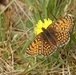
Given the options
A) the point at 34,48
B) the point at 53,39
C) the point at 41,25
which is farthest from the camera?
the point at 41,25

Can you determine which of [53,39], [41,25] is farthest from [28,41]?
[53,39]

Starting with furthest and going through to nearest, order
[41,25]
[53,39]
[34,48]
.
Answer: [41,25] → [53,39] → [34,48]

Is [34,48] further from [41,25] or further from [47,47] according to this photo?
[41,25]

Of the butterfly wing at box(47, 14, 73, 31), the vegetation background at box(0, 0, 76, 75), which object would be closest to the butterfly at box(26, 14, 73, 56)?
the butterfly wing at box(47, 14, 73, 31)

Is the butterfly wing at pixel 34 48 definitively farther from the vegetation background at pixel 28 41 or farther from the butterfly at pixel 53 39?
the vegetation background at pixel 28 41

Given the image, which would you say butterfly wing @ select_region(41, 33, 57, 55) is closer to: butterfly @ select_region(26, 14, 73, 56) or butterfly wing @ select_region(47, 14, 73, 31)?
butterfly @ select_region(26, 14, 73, 56)

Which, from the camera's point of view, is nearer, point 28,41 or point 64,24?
point 64,24

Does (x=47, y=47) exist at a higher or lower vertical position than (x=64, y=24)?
lower

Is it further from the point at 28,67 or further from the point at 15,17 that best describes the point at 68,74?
the point at 15,17

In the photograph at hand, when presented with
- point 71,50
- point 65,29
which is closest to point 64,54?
point 71,50

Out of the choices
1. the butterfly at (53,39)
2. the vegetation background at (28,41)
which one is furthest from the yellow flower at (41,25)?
the butterfly at (53,39)
